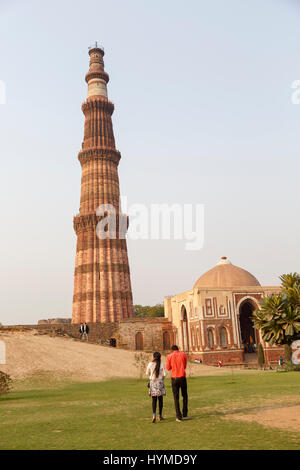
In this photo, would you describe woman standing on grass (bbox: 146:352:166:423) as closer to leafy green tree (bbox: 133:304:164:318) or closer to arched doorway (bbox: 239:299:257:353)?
arched doorway (bbox: 239:299:257:353)

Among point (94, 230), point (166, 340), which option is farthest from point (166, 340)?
point (94, 230)

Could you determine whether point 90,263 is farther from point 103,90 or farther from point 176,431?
point 176,431

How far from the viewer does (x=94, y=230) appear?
4909cm

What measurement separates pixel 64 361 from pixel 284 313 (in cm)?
1340

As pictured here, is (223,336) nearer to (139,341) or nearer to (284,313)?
(139,341)

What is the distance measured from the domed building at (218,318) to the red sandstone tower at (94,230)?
889cm

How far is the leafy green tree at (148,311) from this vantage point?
240ft

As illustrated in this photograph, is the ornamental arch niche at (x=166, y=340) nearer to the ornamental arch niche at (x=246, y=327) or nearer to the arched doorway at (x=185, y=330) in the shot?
the arched doorway at (x=185, y=330)

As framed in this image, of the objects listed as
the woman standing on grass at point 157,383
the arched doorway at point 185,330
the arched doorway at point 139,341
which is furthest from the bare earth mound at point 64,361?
the woman standing on grass at point 157,383

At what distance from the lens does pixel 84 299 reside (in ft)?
156

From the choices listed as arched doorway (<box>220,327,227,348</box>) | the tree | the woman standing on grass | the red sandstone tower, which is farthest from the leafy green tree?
the woman standing on grass

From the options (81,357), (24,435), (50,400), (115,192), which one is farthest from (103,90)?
(24,435)

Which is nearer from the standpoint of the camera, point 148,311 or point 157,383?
point 157,383
